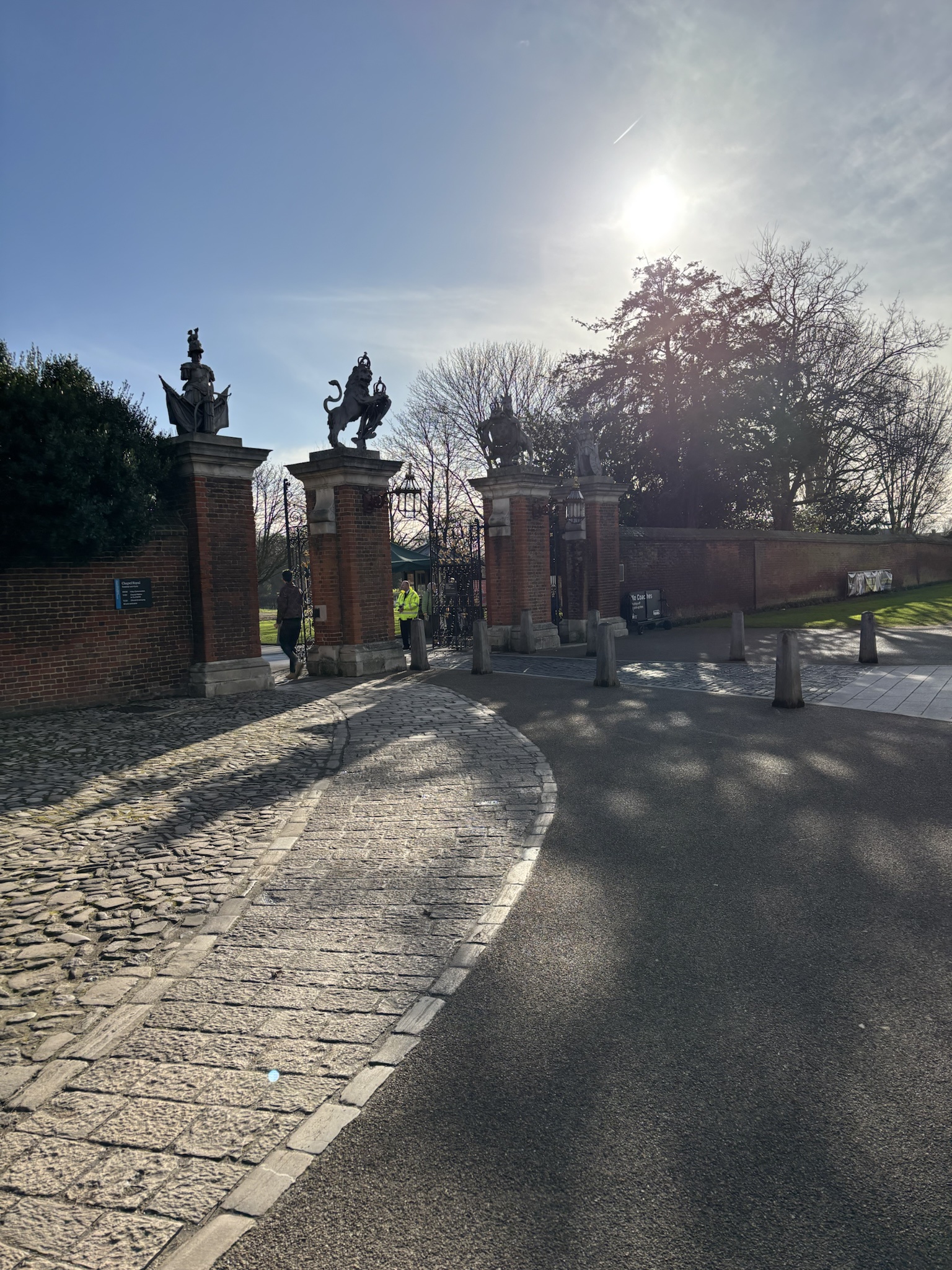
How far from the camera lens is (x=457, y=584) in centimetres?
2044

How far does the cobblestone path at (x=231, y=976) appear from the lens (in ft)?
7.96

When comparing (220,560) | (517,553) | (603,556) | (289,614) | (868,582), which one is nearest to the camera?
(220,560)

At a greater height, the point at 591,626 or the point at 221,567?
the point at 221,567

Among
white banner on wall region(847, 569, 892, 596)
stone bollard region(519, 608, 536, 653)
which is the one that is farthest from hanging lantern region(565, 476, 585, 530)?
white banner on wall region(847, 569, 892, 596)

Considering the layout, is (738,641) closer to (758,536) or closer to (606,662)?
(606,662)

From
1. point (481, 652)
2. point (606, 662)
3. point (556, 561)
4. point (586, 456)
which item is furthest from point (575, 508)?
point (606, 662)

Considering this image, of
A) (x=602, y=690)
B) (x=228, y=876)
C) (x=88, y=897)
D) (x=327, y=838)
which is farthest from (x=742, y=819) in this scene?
(x=602, y=690)

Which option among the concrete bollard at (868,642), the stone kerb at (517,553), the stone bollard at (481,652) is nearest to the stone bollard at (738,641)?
the concrete bollard at (868,642)

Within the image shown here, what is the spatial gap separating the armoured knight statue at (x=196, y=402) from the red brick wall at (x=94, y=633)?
1570 mm

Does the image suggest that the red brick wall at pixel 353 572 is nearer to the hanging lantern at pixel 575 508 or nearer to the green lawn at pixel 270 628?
the hanging lantern at pixel 575 508

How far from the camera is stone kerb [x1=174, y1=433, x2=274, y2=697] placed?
12.5 meters

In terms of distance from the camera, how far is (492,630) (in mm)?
19109

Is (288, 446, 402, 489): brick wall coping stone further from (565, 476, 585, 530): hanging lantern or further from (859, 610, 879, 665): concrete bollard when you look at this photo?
(859, 610, 879, 665): concrete bollard

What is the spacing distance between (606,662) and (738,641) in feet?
11.1
